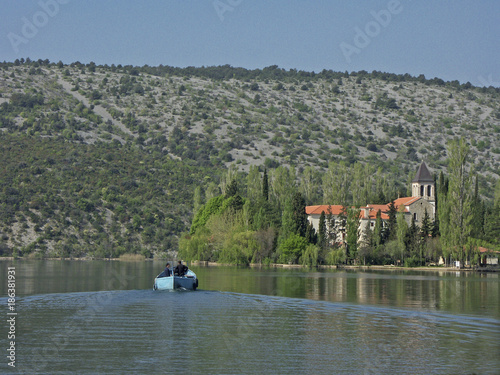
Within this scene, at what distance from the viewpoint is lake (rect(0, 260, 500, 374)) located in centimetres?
2341

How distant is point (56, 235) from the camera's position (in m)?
118

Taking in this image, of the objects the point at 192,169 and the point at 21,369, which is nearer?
the point at 21,369

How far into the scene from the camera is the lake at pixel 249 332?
76.8ft

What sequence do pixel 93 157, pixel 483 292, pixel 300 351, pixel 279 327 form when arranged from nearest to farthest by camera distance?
pixel 300 351 < pixel 279 327 < pixel 483 292 < pixel 93 157

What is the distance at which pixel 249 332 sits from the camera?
29.7 m

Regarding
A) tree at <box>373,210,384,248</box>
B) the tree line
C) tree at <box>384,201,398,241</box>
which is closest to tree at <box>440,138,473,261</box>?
the tree line

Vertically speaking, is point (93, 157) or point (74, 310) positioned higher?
point (93, 157)

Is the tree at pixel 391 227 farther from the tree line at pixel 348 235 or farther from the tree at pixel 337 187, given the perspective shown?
the tree at pixel 337 187

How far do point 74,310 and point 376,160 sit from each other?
167 m

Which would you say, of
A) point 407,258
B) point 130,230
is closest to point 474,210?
point 407,258

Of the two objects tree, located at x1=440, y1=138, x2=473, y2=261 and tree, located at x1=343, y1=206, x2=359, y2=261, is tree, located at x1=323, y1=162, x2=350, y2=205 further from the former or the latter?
tree, located at x1=440, y1=138, x2=473, y2=261

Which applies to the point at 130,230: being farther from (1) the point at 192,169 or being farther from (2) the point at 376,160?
(2) the point at 376,160

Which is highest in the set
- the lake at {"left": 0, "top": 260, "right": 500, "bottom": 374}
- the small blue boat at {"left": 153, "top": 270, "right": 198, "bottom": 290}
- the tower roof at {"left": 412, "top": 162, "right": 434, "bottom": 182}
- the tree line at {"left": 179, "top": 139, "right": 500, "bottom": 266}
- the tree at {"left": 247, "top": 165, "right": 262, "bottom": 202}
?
the tower roof at {"left": 412, "top": 162, "right": 434, "bottom": 182}

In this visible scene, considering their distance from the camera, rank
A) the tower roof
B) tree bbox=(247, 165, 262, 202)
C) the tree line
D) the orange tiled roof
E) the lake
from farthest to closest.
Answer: the tower roof
tree bbox=(247, 165, 262, 202)
the orange tiled roof
the tree line
the lake
